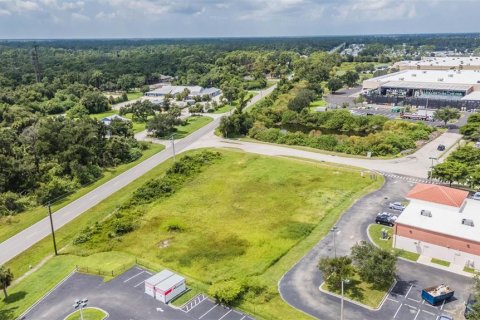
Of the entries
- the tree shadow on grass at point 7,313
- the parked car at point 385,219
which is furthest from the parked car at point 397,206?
the tree shadow on grass at point 7,313

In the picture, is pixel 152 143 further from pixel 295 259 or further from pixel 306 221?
pixel 295 259

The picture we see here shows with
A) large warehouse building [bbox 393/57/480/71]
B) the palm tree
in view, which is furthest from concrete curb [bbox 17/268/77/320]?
large warehouse building [bbox 393/57/480/71]

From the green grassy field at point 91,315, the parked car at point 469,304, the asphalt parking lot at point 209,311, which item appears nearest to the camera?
the parked car at point 469,304

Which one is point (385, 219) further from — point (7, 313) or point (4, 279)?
point (4, 279)

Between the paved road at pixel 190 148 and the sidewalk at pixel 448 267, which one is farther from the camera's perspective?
the paved road at pixel 190 148

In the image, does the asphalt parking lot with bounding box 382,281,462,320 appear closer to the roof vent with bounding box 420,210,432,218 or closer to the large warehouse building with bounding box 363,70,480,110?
the roof vent with bounding box 420,210,432,218

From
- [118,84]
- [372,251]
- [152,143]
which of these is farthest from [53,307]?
[118,84]

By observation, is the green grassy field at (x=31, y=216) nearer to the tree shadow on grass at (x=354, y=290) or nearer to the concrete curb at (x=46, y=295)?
the concrete curb at (x=46, y=295)

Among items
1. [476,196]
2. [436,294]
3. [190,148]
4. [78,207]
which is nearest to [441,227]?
[436,294]
